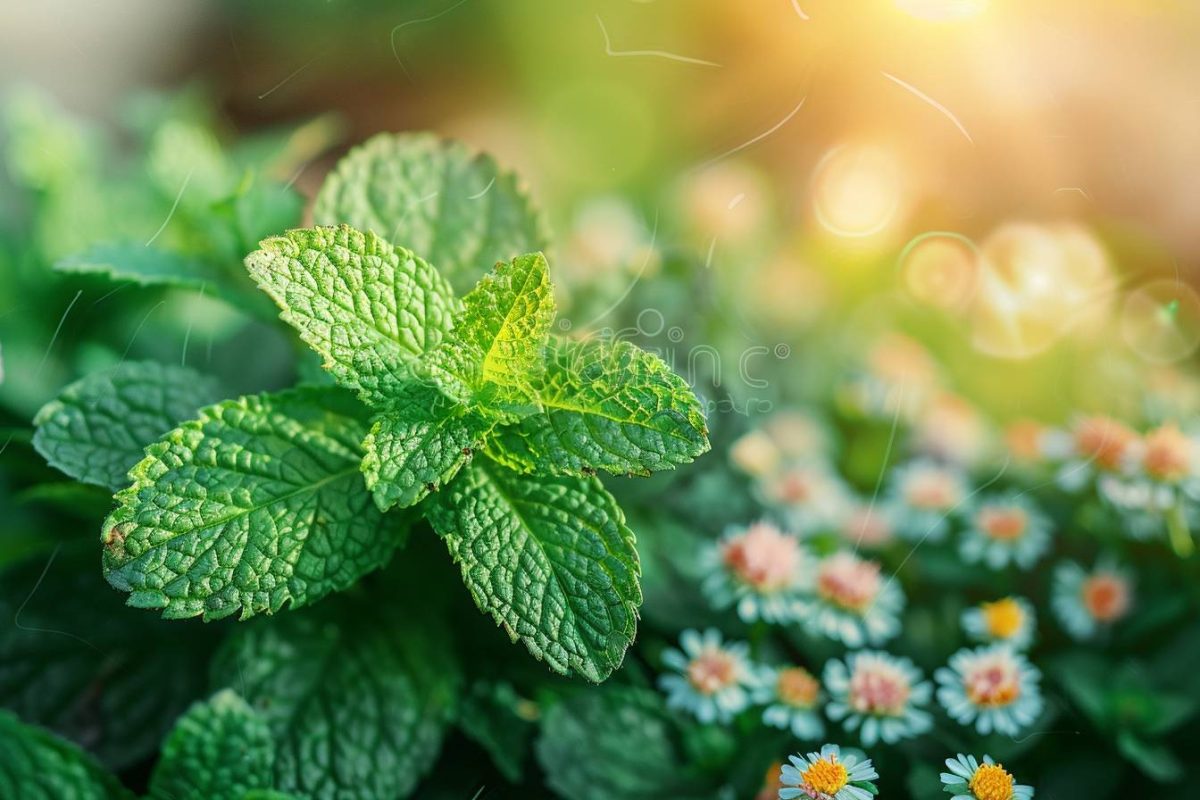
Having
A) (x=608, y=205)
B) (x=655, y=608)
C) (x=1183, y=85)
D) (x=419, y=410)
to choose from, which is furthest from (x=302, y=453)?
(x=1183, y=85)

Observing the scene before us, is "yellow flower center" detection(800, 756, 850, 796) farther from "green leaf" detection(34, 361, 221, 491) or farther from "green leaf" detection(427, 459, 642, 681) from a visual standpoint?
"green leaf" detection(34, 361, 221, 491)

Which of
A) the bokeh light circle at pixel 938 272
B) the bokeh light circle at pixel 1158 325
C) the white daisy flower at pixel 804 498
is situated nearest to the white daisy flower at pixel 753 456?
the white daisy flower at pixel 804 498

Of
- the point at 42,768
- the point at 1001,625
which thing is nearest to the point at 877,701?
the point at 1001,625

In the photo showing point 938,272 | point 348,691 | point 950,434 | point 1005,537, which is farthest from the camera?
point 938,272

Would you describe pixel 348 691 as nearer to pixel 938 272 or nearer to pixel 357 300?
pixel 357 300

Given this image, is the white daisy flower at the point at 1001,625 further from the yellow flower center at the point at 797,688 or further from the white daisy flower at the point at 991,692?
the yellow flower center at the point at 797,688

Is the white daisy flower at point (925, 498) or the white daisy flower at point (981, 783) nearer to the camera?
the white daisy flower at point (981, 783)

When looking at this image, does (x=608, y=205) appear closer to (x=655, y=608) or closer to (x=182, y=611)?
(x=655, y=608)
